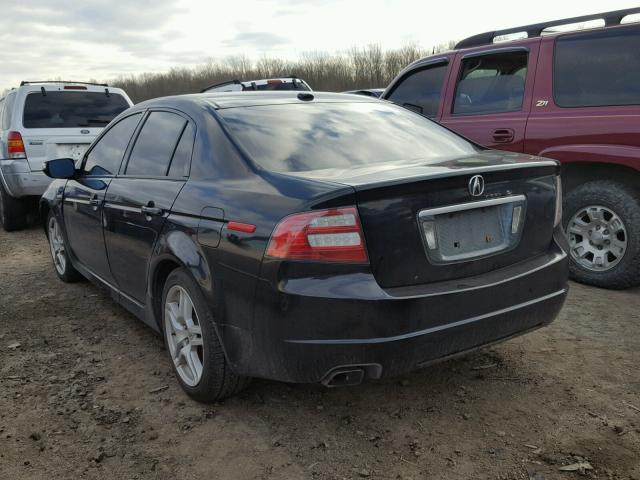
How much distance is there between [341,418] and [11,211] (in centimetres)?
693

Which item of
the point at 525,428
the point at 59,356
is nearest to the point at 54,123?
the point at 59,356

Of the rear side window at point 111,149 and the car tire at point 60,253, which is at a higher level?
the rear side window at point 111,149

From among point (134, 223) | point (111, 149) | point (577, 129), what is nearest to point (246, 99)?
point (134, 223)

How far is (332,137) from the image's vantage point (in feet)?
10.3

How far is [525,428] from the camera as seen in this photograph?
2.72 m

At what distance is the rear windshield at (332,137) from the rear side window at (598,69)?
5.22 feet

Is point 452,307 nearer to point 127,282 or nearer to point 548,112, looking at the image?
point 127,282

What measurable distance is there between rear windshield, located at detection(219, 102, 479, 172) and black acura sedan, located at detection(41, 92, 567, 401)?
0.01 meters

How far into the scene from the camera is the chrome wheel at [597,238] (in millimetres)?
4621

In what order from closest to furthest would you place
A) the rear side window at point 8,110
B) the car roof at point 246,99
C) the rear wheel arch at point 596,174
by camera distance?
the car roof at point 246,99
the rear wheel arch at point 596,174
the rear side window at point 8,110

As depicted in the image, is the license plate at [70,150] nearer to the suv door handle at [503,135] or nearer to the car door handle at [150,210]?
the car door handle at [150,210]

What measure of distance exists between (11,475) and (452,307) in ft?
6.63

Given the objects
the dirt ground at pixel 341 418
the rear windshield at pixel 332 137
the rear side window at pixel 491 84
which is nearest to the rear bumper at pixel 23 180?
the dirt ground at pixel 341 418

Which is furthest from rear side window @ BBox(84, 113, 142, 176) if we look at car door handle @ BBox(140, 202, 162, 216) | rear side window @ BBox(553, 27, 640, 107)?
rear side window @ BBox(553, 27, 640, 107)
